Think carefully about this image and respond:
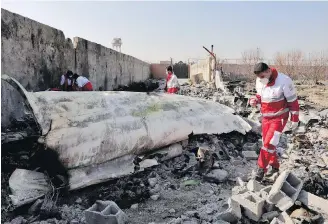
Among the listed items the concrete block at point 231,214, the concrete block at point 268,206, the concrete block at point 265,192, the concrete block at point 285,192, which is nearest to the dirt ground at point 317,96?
the concrete block at point 285,192

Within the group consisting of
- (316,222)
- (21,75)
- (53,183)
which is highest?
(21,75)

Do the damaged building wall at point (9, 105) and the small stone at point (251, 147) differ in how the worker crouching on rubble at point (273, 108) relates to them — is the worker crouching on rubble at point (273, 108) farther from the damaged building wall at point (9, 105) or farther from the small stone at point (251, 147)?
the damaged building wall at point (9, 105)

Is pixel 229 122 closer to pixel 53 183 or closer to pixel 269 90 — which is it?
pixel 269 90

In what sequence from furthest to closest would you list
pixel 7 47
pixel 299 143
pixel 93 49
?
pixel 93 49
pixel 299 143
pixel 7 47

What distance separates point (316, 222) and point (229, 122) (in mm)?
3208

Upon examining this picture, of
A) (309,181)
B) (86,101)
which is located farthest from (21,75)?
(309,181)

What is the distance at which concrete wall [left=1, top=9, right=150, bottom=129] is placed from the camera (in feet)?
17.1

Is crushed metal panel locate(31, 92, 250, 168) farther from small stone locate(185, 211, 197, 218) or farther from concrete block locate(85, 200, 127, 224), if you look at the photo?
small stone locate(185, 211, 197, 218)

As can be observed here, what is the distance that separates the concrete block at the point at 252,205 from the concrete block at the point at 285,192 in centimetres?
13

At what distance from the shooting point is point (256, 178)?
A: 441 cm

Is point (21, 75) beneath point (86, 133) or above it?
above

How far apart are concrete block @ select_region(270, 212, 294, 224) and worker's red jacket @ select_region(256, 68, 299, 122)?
1460 millimetres

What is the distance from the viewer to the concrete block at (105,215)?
127 inches

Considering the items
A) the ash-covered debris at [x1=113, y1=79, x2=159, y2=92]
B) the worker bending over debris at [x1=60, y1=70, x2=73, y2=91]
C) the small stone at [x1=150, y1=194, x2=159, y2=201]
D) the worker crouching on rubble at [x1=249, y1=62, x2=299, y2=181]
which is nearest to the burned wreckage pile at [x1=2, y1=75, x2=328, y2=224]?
the small stone at [x1=150, y1=194, x2=159, y2=201]
